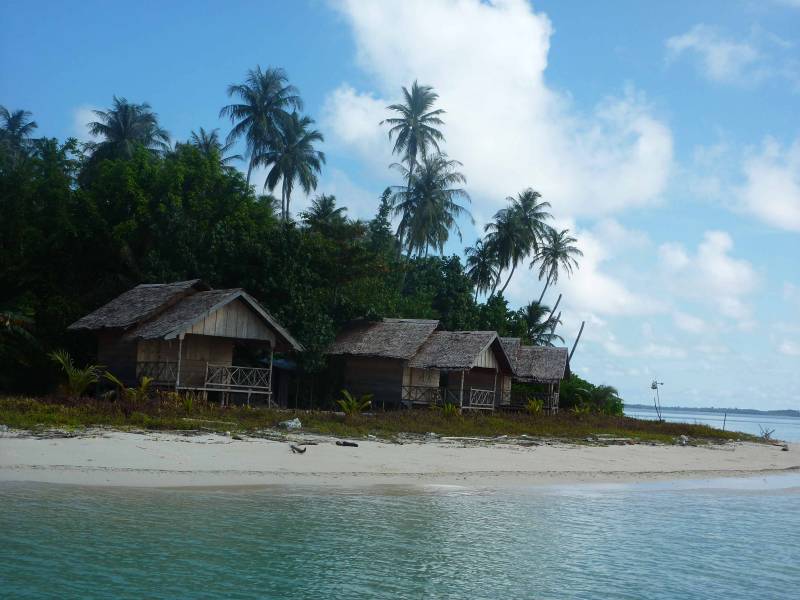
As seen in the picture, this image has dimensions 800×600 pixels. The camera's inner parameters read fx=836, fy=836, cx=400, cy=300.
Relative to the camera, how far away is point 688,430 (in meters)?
29.2

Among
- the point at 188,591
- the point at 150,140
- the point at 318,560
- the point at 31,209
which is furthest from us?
the point at 150,140

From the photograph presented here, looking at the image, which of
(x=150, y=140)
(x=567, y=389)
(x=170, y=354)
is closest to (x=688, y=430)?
(x=567, y=389)

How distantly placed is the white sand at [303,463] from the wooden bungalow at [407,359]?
349 inches

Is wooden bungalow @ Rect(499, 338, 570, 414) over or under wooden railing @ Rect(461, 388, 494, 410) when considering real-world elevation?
over

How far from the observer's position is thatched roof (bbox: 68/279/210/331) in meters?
22.5

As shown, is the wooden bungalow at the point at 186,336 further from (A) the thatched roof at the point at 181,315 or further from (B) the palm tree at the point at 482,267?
(B) the palm tree at the point at 482,267

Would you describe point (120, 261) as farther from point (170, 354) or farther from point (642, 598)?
point (642, 598)

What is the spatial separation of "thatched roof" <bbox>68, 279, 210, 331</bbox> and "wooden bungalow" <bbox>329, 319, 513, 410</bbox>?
20.9 feet

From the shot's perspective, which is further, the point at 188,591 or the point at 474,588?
the point at 474,588

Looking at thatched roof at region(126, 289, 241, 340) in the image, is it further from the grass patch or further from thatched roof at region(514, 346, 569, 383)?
thatched roof at region(514, 346, 569, 383)

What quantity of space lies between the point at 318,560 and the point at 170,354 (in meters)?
15.7

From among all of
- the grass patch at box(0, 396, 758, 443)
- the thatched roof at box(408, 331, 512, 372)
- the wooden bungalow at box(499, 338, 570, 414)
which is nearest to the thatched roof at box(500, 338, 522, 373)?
the wooden bungalow at box(499, 338, 570, 414)

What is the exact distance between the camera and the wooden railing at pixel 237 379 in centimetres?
2272

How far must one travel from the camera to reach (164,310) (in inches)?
907
